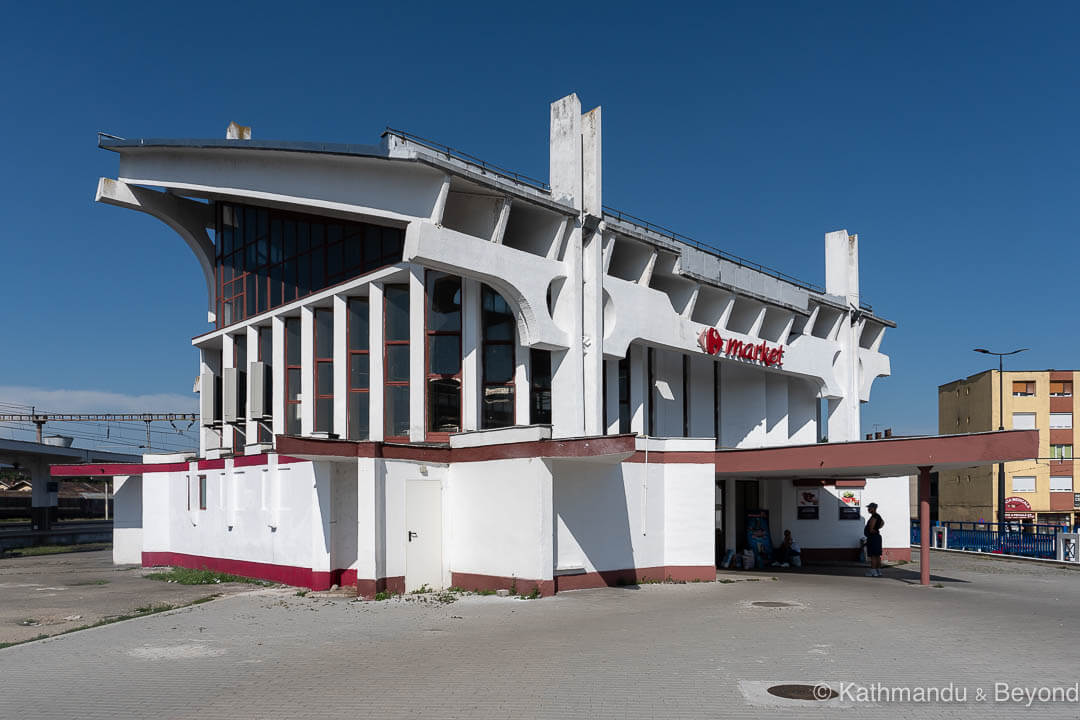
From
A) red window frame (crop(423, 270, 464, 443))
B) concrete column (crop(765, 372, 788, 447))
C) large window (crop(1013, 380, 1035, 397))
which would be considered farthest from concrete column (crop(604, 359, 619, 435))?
large window (crop(1013, 380, 1035, 397))

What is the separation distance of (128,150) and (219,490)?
10607 mm

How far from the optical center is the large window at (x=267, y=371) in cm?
2816

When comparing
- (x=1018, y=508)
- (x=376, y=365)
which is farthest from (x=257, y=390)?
(x=1018, y=508)

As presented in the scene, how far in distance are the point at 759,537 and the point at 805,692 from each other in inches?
730

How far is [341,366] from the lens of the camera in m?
24.8

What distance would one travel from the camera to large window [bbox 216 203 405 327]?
25.0 m

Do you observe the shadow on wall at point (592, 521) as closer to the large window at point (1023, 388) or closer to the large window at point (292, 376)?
the large window at point (292, 376)

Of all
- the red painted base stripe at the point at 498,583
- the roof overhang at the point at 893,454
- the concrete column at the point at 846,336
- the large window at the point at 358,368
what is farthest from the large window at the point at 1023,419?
the red painted base stripe at the point at 498,583

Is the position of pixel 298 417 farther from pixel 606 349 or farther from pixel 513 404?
pixel 606 349

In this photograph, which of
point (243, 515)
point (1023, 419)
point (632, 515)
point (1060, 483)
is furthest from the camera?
point (1023, 419)

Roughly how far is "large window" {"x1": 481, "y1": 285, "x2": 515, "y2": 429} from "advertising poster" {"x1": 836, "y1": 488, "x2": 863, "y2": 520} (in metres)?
13.3

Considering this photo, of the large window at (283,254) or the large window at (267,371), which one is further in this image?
the large window at (267,371)

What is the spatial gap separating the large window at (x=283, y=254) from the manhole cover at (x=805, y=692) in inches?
658

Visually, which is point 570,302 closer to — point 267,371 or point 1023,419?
point 267,371
